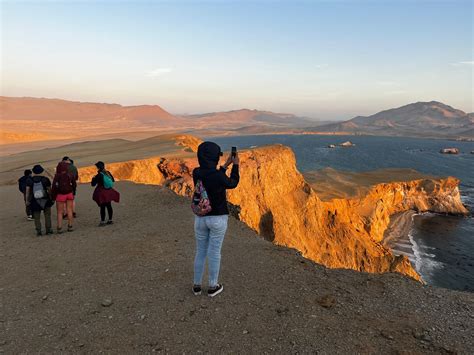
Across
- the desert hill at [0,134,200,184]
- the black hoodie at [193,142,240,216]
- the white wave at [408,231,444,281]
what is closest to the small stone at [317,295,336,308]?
the black hoodie at [193,142,240,216]

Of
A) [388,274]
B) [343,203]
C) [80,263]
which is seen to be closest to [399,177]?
[343,203]

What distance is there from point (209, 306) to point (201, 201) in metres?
2.00

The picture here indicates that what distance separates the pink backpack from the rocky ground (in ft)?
5.98

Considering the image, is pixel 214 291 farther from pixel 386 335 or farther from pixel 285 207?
pixel 285 207

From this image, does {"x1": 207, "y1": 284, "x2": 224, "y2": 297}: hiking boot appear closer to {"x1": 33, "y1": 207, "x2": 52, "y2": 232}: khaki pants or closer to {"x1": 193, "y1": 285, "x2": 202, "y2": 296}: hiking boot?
{"x1": 193, "y1": 285, "x2": 202, "y2": 296}: hiking boot

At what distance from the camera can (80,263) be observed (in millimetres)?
7801

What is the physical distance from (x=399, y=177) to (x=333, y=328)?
193 ft

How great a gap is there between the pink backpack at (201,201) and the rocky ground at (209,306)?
182 centimetres

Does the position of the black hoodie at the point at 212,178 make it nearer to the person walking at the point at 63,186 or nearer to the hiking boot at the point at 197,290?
the hiking boot at the point at 197,290

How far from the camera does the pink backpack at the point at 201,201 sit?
5242mm

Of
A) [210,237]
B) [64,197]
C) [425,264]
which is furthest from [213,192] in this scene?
[425,264]

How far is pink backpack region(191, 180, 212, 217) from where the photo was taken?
5.24 meters

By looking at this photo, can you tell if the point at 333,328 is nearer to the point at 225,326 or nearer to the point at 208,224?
the point at 225,326

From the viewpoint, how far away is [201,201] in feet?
17.2
